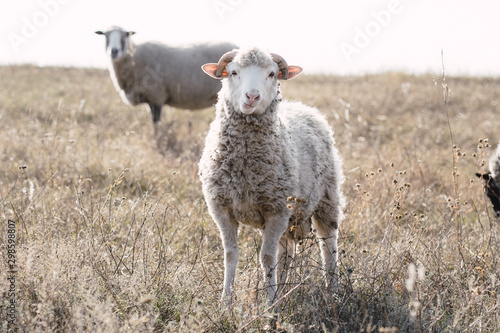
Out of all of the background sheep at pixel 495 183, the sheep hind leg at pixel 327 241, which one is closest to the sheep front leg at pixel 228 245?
the sheep hind leg at pixel 327 241

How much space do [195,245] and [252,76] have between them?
1.58m

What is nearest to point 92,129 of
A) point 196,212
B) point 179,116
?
point 179,116

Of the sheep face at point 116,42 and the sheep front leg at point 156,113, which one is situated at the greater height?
the sheep face at point 116,42

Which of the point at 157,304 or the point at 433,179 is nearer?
the point at 157,304

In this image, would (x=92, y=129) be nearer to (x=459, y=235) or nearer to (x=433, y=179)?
(x=433, y=179)

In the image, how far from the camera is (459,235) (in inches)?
138

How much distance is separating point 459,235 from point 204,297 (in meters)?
1.94

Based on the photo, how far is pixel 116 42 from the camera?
27.1 feet

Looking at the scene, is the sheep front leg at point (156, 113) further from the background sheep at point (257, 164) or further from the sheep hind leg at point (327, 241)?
the sheep hind leg at point (327, 241)

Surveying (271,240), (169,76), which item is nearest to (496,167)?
(271,240)

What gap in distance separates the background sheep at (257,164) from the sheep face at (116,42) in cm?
520

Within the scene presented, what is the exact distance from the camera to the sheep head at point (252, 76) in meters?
2.99

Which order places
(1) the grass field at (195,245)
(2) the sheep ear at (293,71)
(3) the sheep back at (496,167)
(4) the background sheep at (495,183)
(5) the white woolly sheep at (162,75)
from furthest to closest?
(5) the white woolly sheep at (162,75) → (3) the sheep back at (496,167) → (4) the background sheep at (495,183) → (2) the sheep ear at (293,71) → (1) the grass field at (195,245)

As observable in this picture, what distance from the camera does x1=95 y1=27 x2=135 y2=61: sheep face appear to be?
26.7 ft
